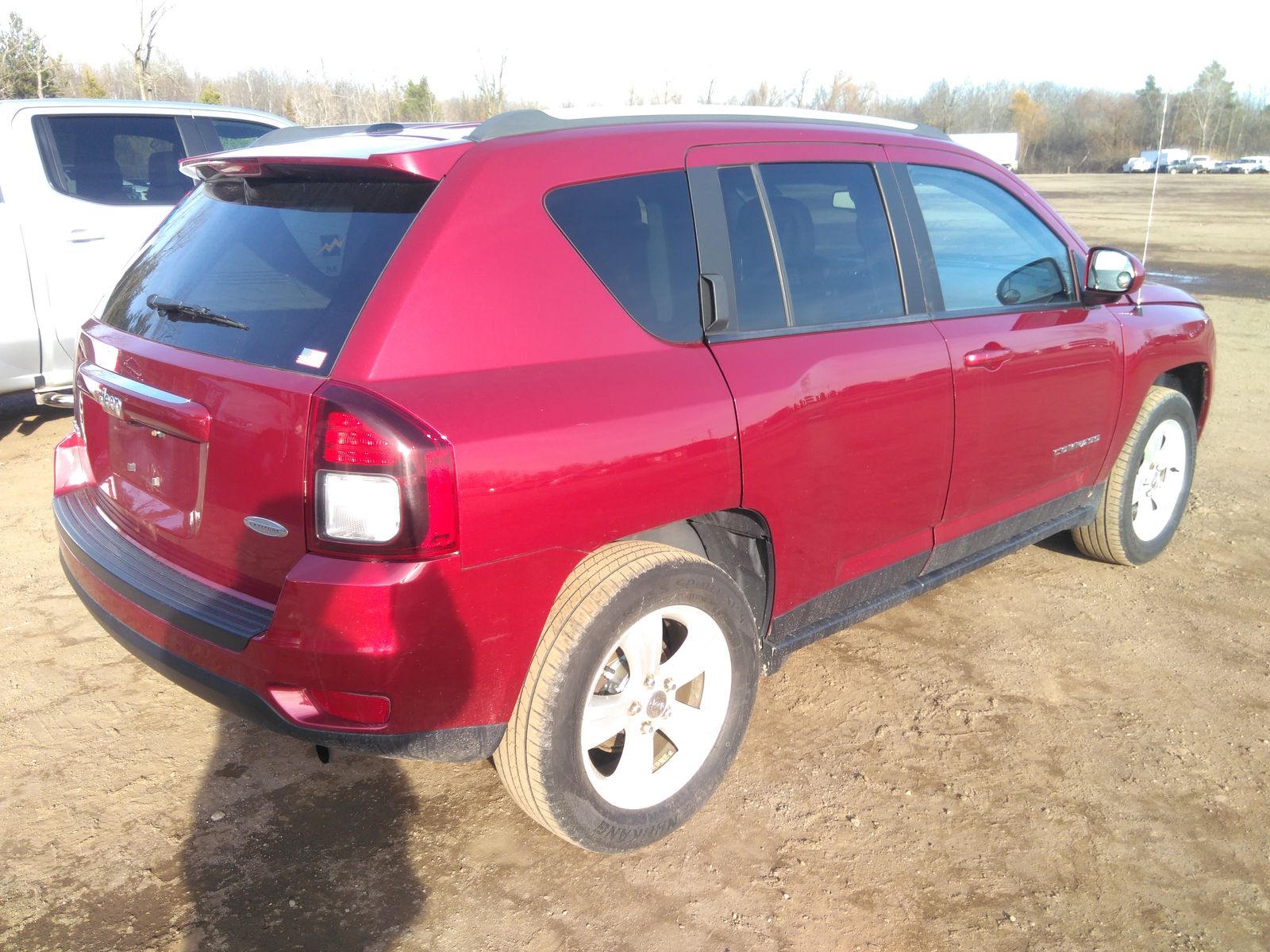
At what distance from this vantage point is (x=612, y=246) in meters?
2.57

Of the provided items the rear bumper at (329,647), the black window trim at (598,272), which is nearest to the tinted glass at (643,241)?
the black window trim at (598,272)

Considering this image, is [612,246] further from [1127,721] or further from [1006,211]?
[1127,721]

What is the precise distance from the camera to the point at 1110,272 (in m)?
3.89

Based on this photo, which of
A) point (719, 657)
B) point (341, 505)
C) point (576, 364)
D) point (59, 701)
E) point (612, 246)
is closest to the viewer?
point (341, 505)

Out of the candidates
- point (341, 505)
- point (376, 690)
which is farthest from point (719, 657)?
point (341, 505)

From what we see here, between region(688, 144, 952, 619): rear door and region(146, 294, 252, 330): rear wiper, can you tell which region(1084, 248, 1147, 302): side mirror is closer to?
region(688, 144, 952, 619): rear door

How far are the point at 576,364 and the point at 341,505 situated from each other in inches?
25.7

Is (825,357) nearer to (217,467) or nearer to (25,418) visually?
(217,467)

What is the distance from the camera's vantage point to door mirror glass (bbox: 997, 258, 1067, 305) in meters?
3.72

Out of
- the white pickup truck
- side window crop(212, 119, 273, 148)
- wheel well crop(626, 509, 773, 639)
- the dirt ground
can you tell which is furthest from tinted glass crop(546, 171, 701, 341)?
side window crop(212, 119, 273, 148)

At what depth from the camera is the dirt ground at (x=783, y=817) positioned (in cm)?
246

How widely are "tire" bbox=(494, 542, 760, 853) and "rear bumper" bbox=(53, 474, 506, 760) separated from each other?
0.49 ft

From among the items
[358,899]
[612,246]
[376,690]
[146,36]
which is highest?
[146,36]

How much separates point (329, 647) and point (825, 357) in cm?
162
